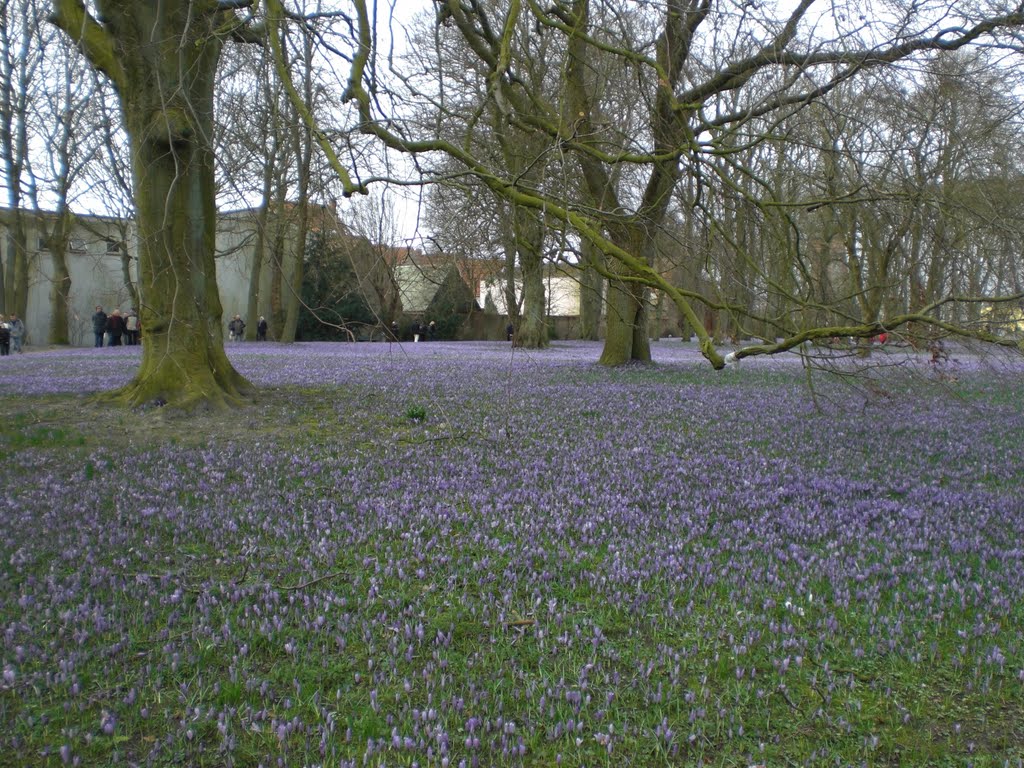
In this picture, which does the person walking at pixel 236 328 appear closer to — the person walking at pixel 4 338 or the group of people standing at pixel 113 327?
the group of people standing at pixel 113 327

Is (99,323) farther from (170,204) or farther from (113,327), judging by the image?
(170,204)

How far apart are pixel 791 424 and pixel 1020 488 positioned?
12.3 feet

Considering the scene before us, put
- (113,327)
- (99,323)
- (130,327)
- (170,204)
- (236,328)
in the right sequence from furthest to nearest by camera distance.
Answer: (236,328), (130,327), (113,327), (99,323), (170,204)

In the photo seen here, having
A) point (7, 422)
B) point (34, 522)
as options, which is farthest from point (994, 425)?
point (7, 422)

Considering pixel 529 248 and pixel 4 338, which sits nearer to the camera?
pixel 529 248

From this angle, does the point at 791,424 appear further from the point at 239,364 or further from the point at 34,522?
the point at 239,364

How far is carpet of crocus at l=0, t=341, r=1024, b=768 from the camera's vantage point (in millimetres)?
2963

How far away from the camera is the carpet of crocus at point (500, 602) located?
2.96 m

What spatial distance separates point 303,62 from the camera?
280 inches

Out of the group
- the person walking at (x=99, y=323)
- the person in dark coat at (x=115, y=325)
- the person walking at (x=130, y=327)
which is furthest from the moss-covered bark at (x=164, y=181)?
the person in dark coat at (x=115, y=325)

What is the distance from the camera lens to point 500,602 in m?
4.29

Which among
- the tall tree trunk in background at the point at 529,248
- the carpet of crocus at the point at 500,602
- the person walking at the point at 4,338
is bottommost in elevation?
the carpet of crocus at the point at 500,602

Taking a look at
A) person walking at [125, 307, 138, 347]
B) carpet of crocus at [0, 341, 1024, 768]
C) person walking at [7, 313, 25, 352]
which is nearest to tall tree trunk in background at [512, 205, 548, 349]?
carpet of crocus at [0, 341, 1024, 768]

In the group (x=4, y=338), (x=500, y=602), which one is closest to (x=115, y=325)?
(x=4, y=338)
